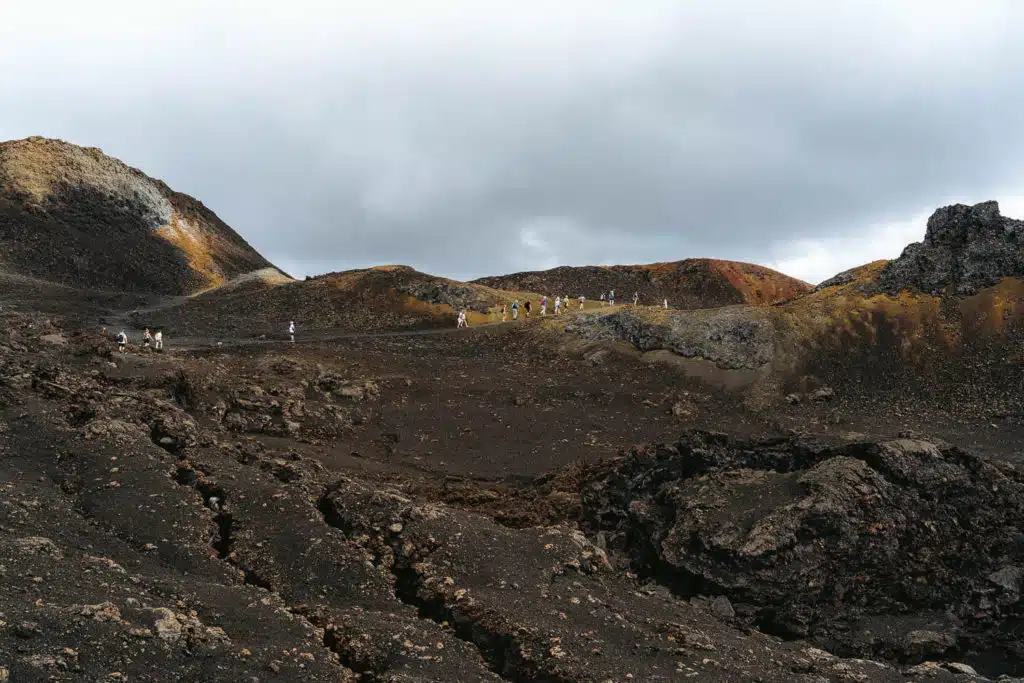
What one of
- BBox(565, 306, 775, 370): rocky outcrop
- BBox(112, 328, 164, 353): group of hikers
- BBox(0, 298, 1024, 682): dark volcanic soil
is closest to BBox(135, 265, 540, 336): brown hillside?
BBox(112, 328, 164, 353): group of hikers

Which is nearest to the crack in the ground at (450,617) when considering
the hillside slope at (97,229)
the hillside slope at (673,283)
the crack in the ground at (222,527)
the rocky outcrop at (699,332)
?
the crack in the ground at (222,527)

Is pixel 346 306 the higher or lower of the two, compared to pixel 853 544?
higher

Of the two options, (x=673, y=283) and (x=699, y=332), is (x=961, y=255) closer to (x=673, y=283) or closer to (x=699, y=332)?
(x=699, y=332)

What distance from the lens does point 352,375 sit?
3459 cm

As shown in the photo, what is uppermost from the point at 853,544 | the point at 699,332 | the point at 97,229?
the point at 97,229

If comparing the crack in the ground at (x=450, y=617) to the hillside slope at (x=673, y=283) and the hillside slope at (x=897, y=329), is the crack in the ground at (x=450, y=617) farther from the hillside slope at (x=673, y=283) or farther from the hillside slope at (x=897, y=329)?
the hillside slope at (x=673, y=283)

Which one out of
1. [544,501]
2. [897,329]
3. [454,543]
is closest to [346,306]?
[544,501]

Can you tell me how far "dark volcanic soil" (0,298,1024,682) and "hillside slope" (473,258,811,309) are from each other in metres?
50.1

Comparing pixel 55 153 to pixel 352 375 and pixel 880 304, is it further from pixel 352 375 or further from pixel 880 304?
pixel 880 304

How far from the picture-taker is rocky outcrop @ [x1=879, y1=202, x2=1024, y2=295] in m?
39.0

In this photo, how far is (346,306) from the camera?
55344 mm

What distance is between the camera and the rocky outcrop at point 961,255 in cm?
3900

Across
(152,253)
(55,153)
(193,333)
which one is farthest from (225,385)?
(55,153)

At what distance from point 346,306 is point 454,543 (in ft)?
142
